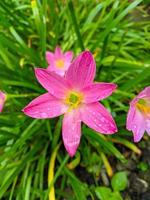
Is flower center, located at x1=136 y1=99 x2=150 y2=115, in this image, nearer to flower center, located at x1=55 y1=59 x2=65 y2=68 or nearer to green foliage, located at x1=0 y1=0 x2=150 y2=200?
green foliage, located at x1=0 y1=0 x2=150 y2=200

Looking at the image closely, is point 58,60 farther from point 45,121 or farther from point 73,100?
point 73,100

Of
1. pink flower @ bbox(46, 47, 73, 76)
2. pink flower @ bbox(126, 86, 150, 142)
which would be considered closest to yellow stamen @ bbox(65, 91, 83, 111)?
pink flower @ bbox(126, 86, 150, 142)

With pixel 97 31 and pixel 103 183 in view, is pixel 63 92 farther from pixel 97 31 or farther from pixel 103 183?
pixel 97 31

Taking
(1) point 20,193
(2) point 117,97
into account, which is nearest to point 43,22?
(2) point 117,97

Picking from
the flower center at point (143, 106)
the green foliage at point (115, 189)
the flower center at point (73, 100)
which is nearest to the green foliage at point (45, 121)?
the green foliage at point (115, 189)

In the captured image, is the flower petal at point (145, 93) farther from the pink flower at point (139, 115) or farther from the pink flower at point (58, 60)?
the pink flower at point (58, 60)

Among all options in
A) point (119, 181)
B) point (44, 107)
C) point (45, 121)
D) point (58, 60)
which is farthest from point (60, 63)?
point (44, 107)
